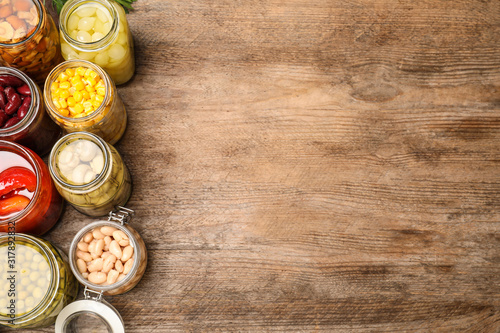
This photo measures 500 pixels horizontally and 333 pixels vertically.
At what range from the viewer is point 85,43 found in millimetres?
962

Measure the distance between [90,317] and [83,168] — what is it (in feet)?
1.34

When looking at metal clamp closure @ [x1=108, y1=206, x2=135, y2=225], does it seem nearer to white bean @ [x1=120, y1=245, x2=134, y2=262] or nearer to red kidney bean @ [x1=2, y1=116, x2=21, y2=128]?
white bean @ [x1=120, y1=245, x2=134, y2=262]

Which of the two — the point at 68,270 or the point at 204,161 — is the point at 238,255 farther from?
the point at 68,270

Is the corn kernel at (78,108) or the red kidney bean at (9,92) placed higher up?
the red kidney bean at (9,92)

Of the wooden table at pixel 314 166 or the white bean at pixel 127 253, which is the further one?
the wooden table at pixel 314 166

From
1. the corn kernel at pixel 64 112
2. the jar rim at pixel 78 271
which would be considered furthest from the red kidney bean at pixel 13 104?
the jar rim at pixel 78 271

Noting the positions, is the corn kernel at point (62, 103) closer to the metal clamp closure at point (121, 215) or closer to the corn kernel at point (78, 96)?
the corn kernel at point (78, 96)

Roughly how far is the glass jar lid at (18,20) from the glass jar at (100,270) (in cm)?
49

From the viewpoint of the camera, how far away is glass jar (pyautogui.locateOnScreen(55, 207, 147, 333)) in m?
0.97

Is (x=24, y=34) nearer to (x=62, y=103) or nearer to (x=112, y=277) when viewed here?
(x=62, y=103)

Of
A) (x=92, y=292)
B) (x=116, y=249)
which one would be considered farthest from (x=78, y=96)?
(x=92, y=292)

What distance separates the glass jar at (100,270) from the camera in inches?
38.1

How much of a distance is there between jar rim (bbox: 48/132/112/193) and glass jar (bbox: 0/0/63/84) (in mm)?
244

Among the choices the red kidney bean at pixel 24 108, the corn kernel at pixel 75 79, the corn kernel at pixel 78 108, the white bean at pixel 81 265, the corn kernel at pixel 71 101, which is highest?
the corn kernel at pixel 75 79
